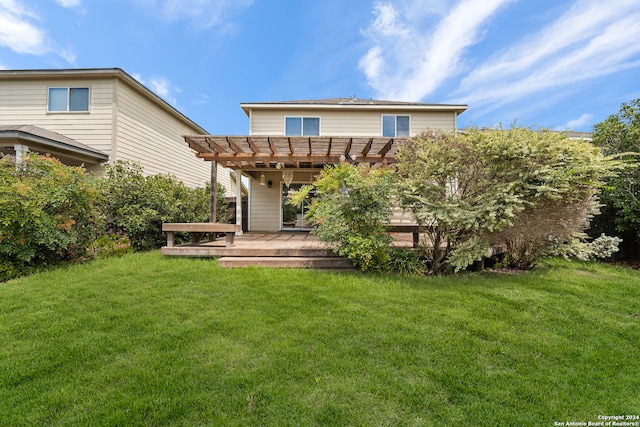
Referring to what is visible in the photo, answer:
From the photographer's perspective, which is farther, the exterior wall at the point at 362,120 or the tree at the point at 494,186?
the exterior wall at the point at 362,120

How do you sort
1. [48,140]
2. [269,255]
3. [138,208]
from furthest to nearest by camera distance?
[48,140]
[138,208]
[269,255]

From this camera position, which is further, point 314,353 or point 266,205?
point 266,205

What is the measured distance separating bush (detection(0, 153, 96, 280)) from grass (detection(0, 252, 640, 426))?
0.94 m

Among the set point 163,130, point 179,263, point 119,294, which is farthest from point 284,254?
point 163,130

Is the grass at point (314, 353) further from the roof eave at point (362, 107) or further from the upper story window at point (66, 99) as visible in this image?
the roof eave at point (362, 107)

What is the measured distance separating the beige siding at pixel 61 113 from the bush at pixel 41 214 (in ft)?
13.3

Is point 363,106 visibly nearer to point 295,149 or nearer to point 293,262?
point 295,149

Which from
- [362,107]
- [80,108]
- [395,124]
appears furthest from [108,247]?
[395,124]

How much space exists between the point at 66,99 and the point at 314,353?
12.1m

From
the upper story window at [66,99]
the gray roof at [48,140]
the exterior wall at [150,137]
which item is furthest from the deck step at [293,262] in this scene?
the upper story window at [66,99]

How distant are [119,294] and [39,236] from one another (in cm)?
260

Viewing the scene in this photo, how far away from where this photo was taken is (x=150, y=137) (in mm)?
10914

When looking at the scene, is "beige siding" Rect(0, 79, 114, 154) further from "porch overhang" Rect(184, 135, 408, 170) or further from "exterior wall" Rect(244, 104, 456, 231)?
"exterior wall" Rect(244, 104, 456, 231)

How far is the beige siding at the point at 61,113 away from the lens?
9273 mm
